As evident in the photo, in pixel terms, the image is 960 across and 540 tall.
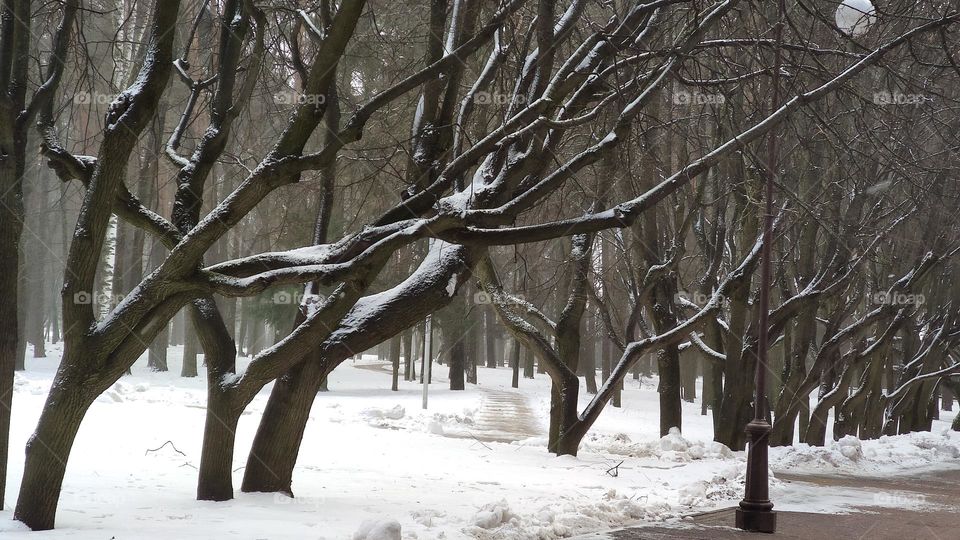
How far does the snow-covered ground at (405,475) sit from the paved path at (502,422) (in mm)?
162

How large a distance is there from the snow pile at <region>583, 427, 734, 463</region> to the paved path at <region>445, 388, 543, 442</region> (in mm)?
2464

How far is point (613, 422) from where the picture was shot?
28.6m

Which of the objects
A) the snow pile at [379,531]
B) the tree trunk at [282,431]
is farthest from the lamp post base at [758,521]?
the tree trunk at [282,431]

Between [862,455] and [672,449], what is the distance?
4433mm

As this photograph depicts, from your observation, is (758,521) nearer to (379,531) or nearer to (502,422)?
(379,531)

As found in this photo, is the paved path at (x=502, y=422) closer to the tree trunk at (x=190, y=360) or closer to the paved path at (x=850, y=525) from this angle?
the paved path at (x=850, y=525)

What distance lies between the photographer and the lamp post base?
9633 mm

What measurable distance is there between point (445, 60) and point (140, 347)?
3.60 metres

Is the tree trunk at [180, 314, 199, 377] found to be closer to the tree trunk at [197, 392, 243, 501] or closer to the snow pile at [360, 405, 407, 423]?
the snow pile at [360, 405, 407, 423]

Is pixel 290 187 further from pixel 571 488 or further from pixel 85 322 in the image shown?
pixel 85 322

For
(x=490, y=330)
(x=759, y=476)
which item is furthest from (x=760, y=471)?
(x=490, y=330)

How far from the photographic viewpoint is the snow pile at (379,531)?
6750 mm

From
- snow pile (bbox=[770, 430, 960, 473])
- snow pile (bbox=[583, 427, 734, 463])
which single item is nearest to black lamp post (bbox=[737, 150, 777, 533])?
snow pile (bbox=[583, 427, 734, 463])

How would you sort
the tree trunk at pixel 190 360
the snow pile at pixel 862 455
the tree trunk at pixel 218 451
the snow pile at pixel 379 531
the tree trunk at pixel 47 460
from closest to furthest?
1. the snow pile at pixel 379 531
2. the tree trunk at pixel 47 460
3. the tree trunk at pixel 218 451
4. the snow pile at pixel 862 455
5. the tree trunk at pixel 190 360
